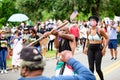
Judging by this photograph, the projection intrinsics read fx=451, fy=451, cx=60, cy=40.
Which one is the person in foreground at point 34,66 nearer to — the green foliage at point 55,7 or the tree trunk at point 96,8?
the green foliage at point 55,7

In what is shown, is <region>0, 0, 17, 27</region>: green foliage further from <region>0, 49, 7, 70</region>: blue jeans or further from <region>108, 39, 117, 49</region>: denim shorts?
<region>0, 49, 7, 70</region>: blue jeans

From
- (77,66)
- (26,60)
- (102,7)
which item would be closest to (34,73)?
(26,60)

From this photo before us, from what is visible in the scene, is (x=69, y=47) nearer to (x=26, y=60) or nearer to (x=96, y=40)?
(x=96, y=40)

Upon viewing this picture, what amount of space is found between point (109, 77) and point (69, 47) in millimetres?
4689

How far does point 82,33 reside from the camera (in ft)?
93.7

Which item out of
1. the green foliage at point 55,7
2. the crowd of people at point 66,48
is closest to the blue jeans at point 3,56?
the crowd of people at point 66,48

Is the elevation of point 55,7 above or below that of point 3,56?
below

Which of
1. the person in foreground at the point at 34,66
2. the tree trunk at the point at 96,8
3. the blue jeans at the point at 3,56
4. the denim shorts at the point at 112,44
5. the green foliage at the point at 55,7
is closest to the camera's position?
the person in foreground at the point at 34,66

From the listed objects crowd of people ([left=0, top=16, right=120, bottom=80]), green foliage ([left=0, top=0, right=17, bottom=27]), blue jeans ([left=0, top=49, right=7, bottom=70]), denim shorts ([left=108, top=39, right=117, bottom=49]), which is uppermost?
crowd of people ([left=0, top=16, right=120, bottom=80])

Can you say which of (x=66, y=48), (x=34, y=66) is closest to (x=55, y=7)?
(x=66, y=48)

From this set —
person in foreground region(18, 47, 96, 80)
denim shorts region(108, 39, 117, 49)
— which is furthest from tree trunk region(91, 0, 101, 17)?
person in foreground region(18, 47, 96, 80)

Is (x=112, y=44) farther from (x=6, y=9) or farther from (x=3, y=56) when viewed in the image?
(x=6, y=9)

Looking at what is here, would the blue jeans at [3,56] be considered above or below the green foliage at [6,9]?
above

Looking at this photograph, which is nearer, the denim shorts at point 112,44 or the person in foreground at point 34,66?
the person in foreground at point 34,66
